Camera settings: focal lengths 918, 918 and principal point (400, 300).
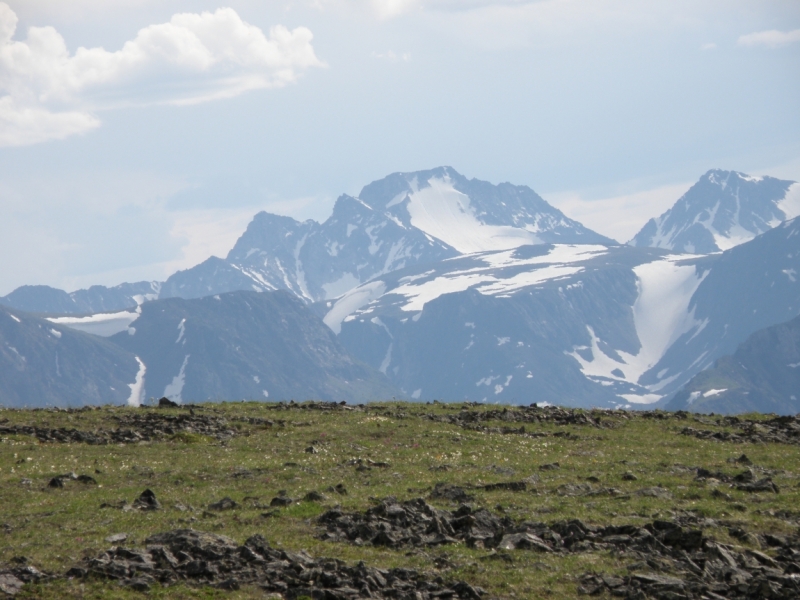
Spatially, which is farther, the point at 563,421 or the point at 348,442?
the point at 563,421

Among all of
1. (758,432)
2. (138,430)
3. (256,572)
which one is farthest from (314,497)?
(758,432)

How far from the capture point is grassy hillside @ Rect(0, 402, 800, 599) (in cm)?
2352

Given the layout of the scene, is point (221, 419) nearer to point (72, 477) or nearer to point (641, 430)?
point (72, 477)

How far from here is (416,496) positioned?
106 feet

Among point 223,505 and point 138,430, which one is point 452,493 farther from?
point 138,430

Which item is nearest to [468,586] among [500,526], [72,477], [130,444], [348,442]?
[500,526]

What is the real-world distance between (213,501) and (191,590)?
30.6ft

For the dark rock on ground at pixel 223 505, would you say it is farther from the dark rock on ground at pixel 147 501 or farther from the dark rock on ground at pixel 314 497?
the dark rock on ground at pixel 314 497

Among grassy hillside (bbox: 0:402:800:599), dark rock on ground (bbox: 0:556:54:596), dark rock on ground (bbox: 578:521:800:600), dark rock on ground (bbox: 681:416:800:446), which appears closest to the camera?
dark rock on ground (bbox: 0:556:54:596)

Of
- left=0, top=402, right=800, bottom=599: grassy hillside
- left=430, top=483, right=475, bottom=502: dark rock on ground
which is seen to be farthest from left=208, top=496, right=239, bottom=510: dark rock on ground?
left=430, top=483, right=475, bottom=502: dark rock on ground

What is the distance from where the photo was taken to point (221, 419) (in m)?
50.7

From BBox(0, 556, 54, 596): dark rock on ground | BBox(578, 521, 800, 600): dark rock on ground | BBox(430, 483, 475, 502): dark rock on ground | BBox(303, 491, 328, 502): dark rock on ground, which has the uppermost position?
BBox(0, 556, 54, 596): dark rock on ground

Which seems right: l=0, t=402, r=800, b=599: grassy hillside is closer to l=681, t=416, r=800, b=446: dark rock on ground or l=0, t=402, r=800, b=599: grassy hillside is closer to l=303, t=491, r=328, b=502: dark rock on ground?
l=303, t=491, r=328, b=502: dark rock on ground

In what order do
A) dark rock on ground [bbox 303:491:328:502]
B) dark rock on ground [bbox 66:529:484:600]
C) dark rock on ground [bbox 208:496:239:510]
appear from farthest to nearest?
dark rock on ground [bbox 303:491:328:502] → dark rock on ground [bbox 208:496:239:510] → dark rock on ground [bbox 66:529:484:600]
